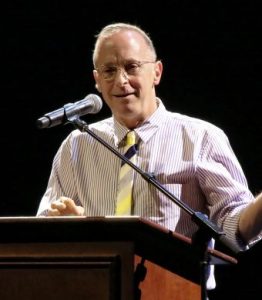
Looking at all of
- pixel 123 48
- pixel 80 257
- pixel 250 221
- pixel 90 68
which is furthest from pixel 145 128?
pixel 90 68

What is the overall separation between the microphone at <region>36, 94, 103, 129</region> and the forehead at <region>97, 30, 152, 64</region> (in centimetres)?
61

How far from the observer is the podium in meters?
1.87

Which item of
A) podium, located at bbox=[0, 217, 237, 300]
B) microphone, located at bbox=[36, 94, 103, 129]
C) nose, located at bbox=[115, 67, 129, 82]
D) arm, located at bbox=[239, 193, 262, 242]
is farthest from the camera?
nose, located at bbox=[115, 67, 129, 82]

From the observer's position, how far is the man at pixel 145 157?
2.85m

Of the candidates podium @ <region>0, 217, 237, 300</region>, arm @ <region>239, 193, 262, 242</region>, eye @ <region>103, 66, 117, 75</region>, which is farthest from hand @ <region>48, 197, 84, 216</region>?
eye @ <region>103, 66, 117, 75</region>

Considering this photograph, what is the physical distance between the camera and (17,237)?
196cm

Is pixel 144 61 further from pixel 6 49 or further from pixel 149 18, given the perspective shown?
pixel 6 49

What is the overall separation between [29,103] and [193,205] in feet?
5.65

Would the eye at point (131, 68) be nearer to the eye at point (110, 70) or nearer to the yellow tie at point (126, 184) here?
the eye at point (110, 70)

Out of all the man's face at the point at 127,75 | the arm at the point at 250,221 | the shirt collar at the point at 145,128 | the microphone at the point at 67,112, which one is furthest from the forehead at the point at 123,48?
the arm at the point at 250,221

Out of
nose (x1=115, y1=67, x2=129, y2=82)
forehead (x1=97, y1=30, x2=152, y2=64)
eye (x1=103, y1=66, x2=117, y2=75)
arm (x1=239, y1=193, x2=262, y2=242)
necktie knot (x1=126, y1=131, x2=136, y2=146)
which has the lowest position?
arm (x1=239, y1=193, x2=262, y2=242)

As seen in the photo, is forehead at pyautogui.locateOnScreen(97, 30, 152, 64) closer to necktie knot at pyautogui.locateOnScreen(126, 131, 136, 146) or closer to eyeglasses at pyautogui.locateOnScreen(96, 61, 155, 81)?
eyeglasses at pyautogui.locateOnScreen(96, 61, 155, 81)

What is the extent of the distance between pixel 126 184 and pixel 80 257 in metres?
1.03

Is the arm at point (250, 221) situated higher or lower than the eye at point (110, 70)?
lower
